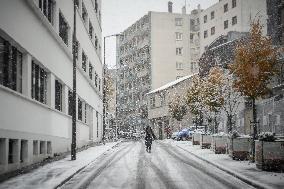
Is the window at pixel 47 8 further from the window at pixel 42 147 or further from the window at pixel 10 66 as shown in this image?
the window at pixel 42 147

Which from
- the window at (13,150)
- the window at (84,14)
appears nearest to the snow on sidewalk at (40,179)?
the window at (13,150)

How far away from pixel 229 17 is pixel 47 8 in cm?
5084

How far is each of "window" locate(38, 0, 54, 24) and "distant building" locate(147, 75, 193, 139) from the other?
3590 cm

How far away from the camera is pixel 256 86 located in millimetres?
20141

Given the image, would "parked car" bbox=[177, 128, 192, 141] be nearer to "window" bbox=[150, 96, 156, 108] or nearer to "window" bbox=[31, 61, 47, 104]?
"window" bbox=[150, 96, 156, 108]

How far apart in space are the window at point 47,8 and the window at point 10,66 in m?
4.27

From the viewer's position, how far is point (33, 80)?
18562 millimetres

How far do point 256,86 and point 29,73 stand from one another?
10.4 metres

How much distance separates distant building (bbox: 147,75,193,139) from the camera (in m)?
61.2

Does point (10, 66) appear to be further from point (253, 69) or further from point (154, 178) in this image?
point (253, 69)

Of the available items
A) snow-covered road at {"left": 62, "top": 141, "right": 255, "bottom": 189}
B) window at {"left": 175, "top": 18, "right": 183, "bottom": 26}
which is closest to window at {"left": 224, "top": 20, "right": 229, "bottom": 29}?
window at {"left": 175, "top": 18, "right": 183, "bottom": 26}

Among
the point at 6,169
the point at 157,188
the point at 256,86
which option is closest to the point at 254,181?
the point at 157,188

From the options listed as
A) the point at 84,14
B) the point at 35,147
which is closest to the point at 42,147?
the point at 35,147

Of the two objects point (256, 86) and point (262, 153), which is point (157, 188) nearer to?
point (262, 153)
